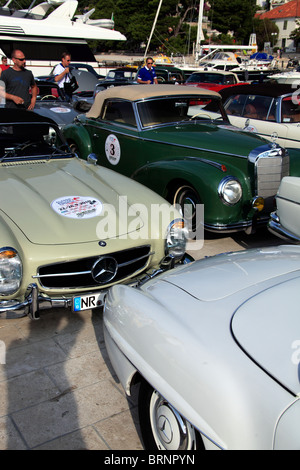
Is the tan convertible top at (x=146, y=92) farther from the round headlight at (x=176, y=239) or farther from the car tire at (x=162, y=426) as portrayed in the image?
the car tire at (x=162, y=426)

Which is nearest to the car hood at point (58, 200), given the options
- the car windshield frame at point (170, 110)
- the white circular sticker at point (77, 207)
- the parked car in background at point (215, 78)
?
the white circular sticker at point (77, 207)

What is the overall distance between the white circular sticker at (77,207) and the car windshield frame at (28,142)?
106cm

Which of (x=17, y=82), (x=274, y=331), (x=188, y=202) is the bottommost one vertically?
(x=188, y=202)

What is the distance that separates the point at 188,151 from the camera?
566cm

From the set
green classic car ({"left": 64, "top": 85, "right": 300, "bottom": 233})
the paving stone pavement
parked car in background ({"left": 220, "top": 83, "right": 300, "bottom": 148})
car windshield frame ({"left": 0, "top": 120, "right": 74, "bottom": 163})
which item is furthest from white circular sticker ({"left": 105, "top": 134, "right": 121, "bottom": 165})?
the paving stone pavement

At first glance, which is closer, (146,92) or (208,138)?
(208,138)

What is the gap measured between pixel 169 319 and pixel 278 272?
75 centimetres

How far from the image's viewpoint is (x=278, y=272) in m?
2.51

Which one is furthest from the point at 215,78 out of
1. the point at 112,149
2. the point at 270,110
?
the point at 112,149

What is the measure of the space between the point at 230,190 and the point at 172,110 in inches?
72.5

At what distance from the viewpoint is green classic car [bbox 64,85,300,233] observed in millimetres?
5129

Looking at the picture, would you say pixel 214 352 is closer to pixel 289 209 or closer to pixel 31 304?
pixel 31 304

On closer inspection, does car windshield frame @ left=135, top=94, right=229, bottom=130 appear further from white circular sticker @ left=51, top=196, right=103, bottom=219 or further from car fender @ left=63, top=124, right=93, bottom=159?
A: white circular sticker @ left=51, top=196, right=103, bottom=219
